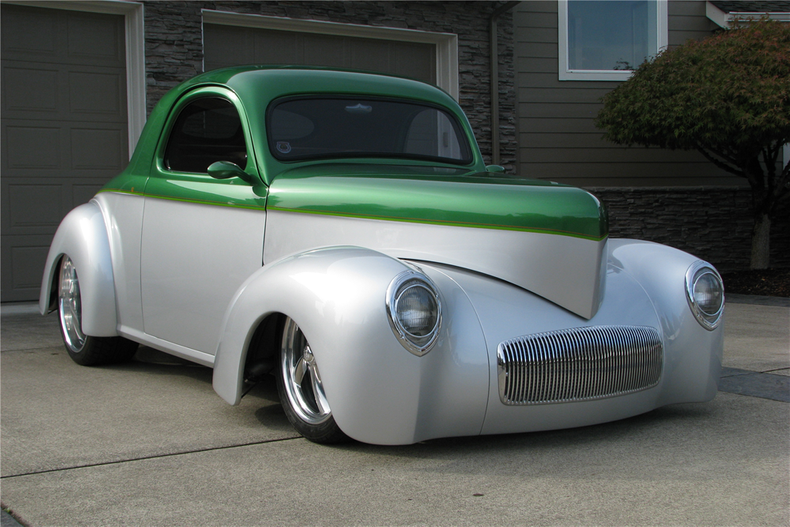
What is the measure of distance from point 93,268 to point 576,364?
289cm

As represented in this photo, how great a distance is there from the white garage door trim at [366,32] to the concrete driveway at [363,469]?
224 inches

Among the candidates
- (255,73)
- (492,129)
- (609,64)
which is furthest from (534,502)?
(609,64)

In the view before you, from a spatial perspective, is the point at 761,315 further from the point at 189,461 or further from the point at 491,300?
the point at 189,461

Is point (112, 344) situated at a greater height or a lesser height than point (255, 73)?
lesser

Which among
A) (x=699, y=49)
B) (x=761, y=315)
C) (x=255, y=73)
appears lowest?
(x=761, y=315)

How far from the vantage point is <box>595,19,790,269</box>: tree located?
8.73 m

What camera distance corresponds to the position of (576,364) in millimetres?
2996

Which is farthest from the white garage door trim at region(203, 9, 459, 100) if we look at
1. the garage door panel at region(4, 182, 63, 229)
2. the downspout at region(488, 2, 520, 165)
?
the garage door panel at region(4, 182, 63, 229)

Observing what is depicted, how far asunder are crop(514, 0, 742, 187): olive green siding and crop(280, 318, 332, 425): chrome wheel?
753 cm

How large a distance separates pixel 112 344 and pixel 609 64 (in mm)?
8352

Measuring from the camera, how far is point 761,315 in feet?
23.4

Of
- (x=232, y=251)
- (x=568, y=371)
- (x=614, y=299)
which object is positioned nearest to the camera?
(x=568, y=371)

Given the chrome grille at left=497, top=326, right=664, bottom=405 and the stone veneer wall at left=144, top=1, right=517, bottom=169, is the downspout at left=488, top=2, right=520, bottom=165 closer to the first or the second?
the stone veneer wall at left=144, top=1, right=517, bottom=169

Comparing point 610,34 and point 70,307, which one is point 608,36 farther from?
point 70,307
